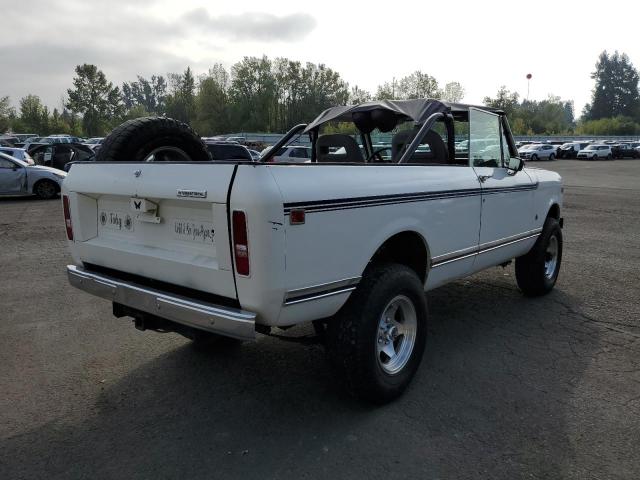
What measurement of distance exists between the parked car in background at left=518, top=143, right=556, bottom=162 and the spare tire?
1886 inches

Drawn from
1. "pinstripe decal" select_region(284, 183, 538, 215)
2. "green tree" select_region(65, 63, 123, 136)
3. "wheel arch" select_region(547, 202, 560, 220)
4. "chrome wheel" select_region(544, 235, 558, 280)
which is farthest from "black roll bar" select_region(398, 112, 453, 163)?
"green tree" select_region(65, 63, 123, 136)

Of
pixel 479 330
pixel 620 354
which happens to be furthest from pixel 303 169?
pixel 620 354

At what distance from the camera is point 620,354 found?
13.9 feet

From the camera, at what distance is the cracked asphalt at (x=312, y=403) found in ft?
9.14

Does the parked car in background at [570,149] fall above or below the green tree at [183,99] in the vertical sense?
below

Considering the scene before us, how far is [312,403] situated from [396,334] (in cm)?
74

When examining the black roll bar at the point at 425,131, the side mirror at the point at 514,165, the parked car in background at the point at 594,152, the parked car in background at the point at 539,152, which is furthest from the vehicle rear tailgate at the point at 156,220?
the parked car in background at the point at 594,152

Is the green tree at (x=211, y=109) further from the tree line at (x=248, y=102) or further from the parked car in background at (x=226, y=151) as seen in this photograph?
the parked car in background at (x=226, y=151)

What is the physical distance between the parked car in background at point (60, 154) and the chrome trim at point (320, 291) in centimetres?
1699

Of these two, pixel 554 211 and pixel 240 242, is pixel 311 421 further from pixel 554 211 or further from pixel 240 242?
pixel 554 211

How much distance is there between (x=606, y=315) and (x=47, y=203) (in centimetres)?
1480

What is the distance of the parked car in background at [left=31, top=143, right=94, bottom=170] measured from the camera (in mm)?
19234

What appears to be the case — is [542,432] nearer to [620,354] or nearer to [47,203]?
[620,354]

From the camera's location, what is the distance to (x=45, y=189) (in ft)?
52.3
